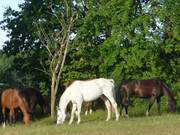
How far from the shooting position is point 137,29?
3584 cm

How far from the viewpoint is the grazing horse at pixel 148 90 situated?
1041 inches

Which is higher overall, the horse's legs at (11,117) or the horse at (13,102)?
the horse at (13,102)

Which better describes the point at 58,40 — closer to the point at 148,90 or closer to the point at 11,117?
the point at 148,90

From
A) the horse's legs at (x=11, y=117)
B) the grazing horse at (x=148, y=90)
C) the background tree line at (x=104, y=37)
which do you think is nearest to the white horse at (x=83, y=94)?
the horse's legs at (x=11, y=117)

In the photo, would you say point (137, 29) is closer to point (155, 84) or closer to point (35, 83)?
point (155, 84)

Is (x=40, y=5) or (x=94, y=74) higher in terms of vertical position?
(x=40, y=5)

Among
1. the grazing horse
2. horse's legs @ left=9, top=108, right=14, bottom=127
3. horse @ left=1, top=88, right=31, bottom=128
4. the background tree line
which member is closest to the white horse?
horse @ left=1, top=88, right=31, bottom=128

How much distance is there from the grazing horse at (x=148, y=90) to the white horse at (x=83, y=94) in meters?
2.94

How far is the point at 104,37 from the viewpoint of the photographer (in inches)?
1540

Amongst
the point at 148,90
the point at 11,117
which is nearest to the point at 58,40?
the point at 148,90

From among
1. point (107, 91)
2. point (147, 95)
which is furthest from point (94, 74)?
point (107, 91)

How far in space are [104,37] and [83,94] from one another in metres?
16.7

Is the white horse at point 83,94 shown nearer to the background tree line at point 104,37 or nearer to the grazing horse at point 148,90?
the grazing horse at point 148,90

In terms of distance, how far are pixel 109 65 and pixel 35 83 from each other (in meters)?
10.7
